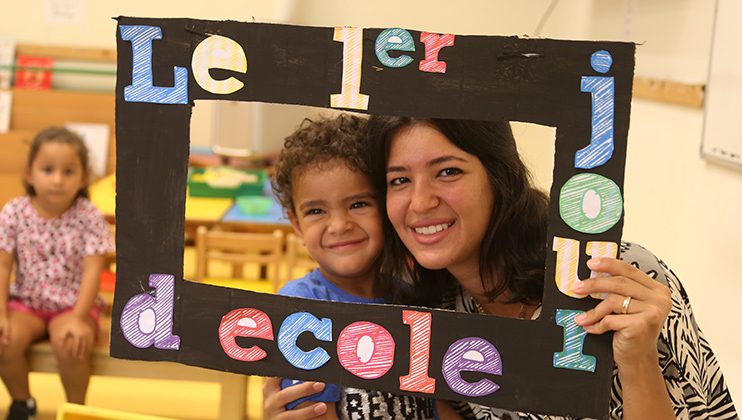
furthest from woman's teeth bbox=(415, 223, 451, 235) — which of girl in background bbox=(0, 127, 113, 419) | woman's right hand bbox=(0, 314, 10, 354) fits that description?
woman's right hand bbox=(0, 314, 10, 354)

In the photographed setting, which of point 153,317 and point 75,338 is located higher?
point 153,317

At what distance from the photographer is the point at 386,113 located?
3.45 ft

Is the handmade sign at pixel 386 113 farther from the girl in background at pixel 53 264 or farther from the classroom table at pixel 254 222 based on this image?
the classroom table at pixel 254 222

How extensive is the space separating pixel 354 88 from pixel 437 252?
0.28m

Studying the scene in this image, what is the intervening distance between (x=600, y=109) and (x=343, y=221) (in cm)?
46

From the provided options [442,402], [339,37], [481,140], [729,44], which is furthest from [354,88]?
[729,44]

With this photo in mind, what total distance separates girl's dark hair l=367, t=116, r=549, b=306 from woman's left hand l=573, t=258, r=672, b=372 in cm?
→ 24

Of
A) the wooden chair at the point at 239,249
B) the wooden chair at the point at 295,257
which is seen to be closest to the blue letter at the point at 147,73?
the wooden chair at the point at 239,249

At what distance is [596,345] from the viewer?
3.44ft

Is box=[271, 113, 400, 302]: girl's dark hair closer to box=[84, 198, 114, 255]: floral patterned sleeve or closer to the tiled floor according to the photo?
box=[84, 198, 114, 255]: floral patterned sleeve

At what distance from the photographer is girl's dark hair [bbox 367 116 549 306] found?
3.98ft

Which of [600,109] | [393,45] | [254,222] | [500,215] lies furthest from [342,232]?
[254,222]

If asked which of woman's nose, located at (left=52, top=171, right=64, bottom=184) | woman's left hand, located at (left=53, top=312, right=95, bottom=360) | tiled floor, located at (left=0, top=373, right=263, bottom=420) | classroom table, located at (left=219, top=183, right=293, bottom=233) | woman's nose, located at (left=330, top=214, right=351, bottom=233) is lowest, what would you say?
tiled floor, located at (left=0, top=373, right=263, bottom=420)

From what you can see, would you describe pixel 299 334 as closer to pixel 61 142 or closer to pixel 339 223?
pixel 339 223
